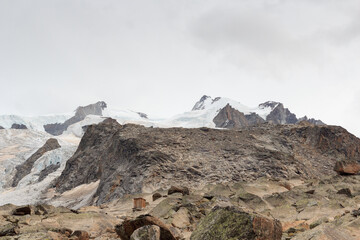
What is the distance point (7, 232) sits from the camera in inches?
314

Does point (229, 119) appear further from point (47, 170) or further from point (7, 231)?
point (7, 231)

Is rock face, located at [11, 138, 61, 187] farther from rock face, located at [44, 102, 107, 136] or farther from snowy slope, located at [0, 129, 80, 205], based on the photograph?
rock face, located at [44, 102, 107, 136]

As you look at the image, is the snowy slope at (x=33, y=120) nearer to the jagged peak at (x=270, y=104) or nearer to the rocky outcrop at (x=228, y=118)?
the rocky outcrop at (x=228, y=118)

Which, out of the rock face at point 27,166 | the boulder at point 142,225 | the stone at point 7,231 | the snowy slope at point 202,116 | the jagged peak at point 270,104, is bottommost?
the rock face at point 27,166

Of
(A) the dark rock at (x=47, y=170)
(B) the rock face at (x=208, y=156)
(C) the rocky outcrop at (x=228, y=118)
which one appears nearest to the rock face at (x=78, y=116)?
(C) the rocky outcrop at (x=228, y=118)

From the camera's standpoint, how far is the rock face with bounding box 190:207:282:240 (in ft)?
17.6

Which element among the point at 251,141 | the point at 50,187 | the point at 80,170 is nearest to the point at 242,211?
the point at 251,141

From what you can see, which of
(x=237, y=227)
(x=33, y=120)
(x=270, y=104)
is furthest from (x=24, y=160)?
(x=270, y=104)

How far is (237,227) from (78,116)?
17412 cm

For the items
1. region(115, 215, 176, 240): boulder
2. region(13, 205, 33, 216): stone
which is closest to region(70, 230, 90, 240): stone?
region(115, 215, 176, 240): boulder

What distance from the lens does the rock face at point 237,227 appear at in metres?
5.35

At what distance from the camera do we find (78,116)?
170 meters

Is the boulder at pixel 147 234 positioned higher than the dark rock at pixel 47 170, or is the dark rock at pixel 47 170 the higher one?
the boulder at pixel 147 234

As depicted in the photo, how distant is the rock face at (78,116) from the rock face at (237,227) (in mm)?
157968
